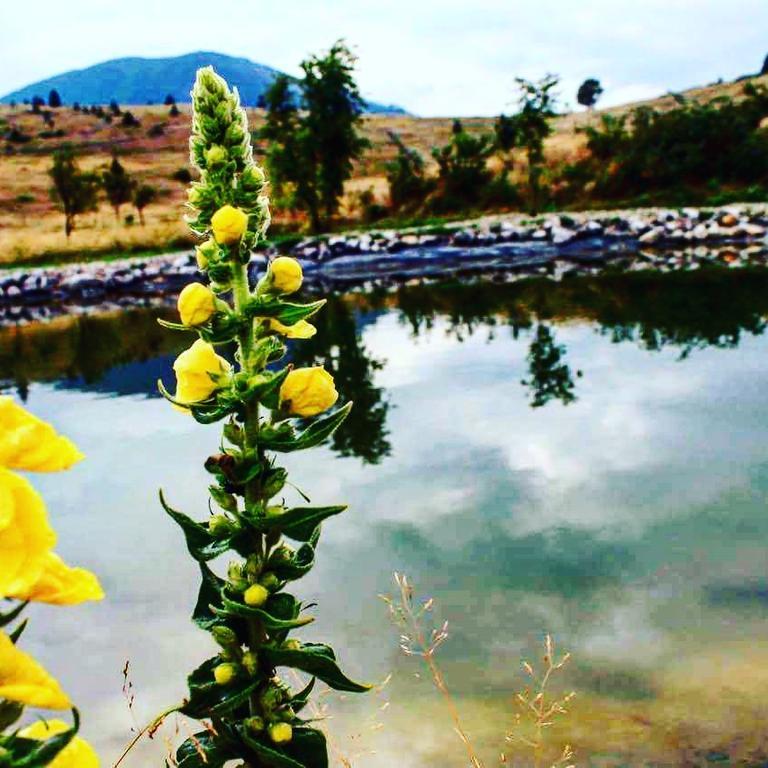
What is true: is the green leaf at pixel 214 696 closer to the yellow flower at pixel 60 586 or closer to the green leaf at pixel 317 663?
the green leaf at pixel 317 663

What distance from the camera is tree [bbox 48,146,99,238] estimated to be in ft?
120

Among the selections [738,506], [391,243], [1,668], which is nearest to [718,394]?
[738,506]

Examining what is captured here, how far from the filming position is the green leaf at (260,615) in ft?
5.02

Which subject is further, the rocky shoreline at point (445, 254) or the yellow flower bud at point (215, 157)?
the rocky shoreline at point (445, 254)

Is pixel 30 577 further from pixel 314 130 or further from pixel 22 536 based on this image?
pixel 314 130

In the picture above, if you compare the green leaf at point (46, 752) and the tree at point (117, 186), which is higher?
the tree at point (117, 186)

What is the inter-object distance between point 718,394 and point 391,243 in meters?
20.3

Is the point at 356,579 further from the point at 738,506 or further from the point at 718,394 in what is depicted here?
the point at 718,394

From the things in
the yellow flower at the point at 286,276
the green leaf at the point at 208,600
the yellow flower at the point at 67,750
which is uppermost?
the yellow flower at the point at 286,276

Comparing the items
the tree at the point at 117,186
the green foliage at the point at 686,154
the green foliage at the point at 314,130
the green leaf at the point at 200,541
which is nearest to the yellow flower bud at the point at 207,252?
the green leaf at the point at 200,541

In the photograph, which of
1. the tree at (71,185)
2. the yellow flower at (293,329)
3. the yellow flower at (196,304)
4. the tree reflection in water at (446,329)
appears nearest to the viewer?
the yellow flower at (196,304)

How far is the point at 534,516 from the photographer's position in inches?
241

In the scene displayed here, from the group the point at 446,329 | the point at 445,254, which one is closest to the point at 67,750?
the point at 446,329

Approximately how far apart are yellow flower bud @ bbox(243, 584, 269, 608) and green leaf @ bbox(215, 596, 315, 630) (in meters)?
0.01
